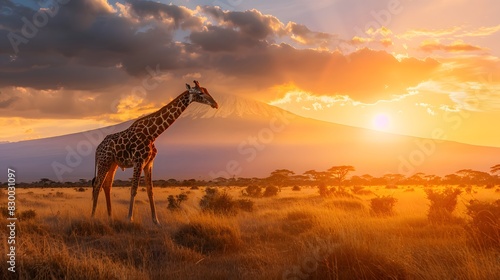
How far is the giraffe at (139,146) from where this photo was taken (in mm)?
12312

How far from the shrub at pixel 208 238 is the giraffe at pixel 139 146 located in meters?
1.94

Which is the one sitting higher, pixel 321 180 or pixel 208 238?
pixel 321 180

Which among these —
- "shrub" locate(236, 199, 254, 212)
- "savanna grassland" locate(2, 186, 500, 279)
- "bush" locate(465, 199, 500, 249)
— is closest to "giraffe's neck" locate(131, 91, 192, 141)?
"savanna grassland" locate(2, 186, 500, 279)

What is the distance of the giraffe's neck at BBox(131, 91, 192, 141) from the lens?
12.8 meters

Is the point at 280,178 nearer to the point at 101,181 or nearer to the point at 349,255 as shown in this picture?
the point at 101,181

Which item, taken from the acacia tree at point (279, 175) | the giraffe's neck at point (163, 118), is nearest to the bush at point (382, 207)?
the giraffe's neck at point (163, 118)

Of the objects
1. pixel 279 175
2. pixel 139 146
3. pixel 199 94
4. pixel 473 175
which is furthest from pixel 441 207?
pixel 473 175

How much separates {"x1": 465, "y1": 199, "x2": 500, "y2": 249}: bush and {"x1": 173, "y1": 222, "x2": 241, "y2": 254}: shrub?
5224 millimetres

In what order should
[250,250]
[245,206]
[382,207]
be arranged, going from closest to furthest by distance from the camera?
[250,250], [382,207], [245,206]

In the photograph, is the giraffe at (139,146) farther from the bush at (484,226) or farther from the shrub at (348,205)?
the shrub at (348,205)

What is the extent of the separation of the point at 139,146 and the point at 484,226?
904cm

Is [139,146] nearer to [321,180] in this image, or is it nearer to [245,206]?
[245,206]

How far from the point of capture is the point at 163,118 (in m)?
13.1

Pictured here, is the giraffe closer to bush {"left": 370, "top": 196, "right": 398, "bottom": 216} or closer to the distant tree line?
bush {"left": 370, "top": 196, "right": 398, "bottom": 216}
